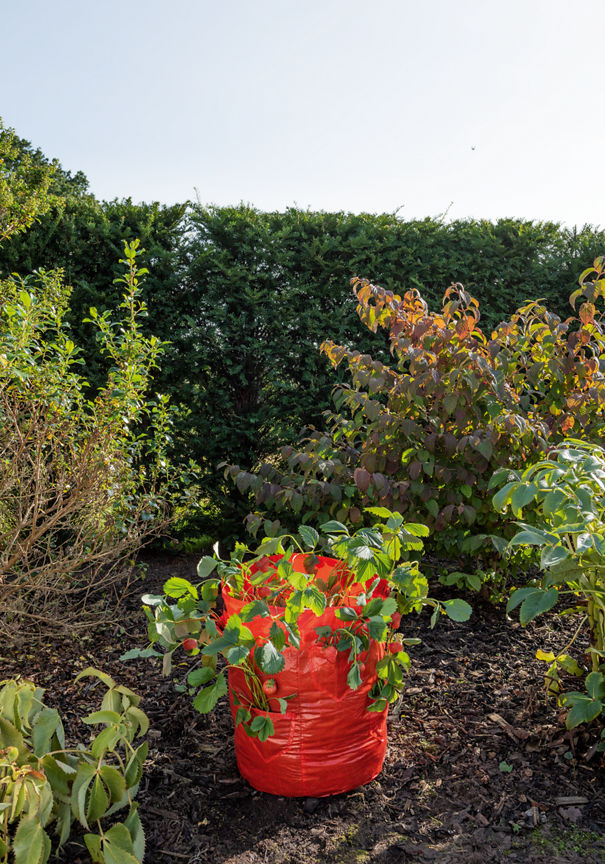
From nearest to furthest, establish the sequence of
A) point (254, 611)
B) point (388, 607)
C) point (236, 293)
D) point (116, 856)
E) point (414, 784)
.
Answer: point (116, 856) → point (254, 611) → point (388, 607) → point (414, 784) → point (236, 293)

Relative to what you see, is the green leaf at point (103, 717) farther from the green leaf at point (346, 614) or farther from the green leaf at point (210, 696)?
the green leaf at point (346, 614)

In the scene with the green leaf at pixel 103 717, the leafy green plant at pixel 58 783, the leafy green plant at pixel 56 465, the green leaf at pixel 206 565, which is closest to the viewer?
the leafy green plant at pixel 58 783

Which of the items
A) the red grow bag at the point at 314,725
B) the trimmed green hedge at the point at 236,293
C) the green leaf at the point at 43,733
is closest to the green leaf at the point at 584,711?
the red grow bag at the point at 314,725

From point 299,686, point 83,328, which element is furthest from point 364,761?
point 83,328

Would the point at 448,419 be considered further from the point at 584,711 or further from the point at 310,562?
the point at 584,711

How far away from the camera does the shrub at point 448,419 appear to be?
9.61ft

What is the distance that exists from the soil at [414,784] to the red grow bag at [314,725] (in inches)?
3.1

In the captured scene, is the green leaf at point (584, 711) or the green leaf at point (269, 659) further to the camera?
the green leaf at point (584, 711)

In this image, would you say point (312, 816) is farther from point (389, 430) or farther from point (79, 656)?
point (389, 430)

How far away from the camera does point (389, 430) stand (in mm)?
3186

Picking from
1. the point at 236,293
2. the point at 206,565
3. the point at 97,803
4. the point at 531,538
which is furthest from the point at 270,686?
the point at 236,293

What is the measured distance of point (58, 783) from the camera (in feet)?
5.47

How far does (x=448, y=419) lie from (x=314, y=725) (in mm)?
1815

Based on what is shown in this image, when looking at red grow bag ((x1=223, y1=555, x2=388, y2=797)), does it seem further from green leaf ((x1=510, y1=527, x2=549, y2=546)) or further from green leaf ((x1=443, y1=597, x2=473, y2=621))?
green leaf ((x1=510, y1=527, x2=549, y2=546))
